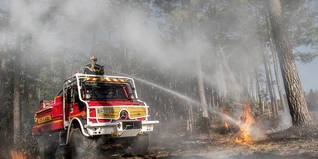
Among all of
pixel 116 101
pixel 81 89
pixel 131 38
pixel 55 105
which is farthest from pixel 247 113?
pixel 131 38

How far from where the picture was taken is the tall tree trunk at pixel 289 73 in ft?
25.7

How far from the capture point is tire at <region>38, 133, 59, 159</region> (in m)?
8.34

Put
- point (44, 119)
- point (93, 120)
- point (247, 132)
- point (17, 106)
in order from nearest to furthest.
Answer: point (93, 120) → point (247, 132) → point (44, 119) → point (17, 106)

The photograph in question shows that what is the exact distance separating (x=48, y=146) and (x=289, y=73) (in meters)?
8.86

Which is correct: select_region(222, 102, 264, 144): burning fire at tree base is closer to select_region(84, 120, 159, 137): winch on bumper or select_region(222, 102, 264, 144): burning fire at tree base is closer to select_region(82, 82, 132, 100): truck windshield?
A: select_region(84, 120, 159, 137): winch on bumper

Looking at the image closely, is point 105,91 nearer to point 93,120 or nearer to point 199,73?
point 93,120

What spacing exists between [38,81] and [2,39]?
1731 cm

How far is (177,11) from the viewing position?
1881cm

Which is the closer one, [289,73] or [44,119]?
[289,73]

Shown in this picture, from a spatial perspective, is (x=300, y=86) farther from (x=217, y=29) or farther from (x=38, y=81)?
(x=38, y=81)

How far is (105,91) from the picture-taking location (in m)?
7.65

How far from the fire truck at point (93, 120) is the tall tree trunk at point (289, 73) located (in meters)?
4.71

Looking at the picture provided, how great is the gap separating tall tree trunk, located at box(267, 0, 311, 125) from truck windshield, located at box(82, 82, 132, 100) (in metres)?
5.44

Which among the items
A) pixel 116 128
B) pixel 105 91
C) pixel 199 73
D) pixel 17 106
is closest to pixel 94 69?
pixel 105 91
